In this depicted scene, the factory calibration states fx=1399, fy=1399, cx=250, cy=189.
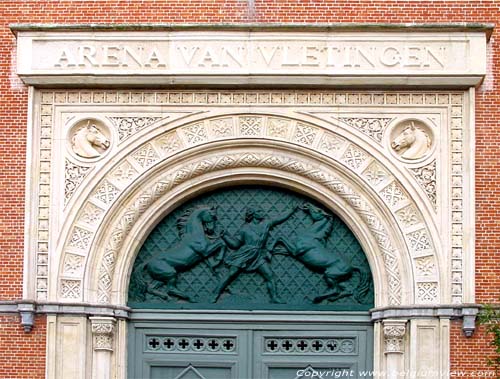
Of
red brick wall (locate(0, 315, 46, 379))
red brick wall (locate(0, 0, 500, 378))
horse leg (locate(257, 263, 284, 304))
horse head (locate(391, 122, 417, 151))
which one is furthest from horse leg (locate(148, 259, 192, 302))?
horse head (locate(391, 122, 417, 151))

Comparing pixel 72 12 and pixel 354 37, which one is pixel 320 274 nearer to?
pixel 354 37

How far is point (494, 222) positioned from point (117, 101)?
583 cm

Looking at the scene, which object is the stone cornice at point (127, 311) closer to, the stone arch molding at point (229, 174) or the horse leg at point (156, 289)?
the stone arch molding at point (229, 174)

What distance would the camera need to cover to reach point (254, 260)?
20891 mm

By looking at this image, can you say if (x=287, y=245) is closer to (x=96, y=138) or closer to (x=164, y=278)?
(x=164, y=278)

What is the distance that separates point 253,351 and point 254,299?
77 cm

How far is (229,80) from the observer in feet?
67.4

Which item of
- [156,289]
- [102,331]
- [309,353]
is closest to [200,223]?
[156,289]

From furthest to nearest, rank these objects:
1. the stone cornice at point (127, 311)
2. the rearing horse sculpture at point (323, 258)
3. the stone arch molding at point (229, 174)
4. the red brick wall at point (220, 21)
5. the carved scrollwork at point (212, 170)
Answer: the rearing horse sculpture at point (323, 258), the carved scrollwork at point (212, 170), the stone arch molding at point (229, 174), the red brick wall at point (220, 21), the stone cornice at point (127, 311)

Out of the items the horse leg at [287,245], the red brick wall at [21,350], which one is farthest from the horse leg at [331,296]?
the red brick wall at [21,350]

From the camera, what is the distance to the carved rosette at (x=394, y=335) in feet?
66.1

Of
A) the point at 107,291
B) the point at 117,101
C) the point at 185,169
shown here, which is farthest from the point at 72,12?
the point at 107,291

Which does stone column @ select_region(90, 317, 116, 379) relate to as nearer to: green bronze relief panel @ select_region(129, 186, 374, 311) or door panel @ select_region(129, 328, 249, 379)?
door panel @ select_region(129, 328, 249, 379)

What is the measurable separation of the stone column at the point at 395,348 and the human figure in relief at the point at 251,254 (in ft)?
5.73
